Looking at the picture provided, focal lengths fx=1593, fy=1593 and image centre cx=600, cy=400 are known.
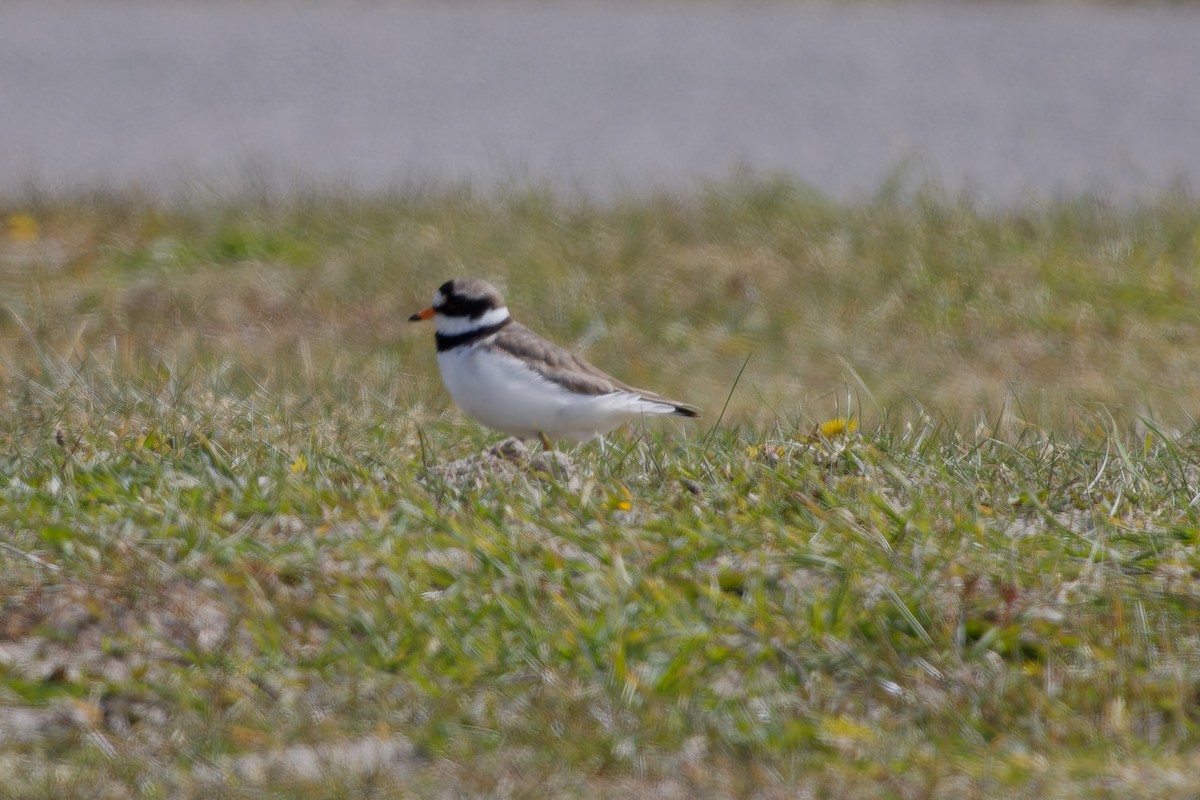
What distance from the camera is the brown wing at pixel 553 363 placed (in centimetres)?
550

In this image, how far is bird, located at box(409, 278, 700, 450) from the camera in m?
5.36

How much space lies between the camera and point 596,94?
12445 millimetres

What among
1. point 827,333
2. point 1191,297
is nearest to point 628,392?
point 827,333

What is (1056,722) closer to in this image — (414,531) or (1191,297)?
(414,531)

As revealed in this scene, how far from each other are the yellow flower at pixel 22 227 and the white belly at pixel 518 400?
4511 millimetres

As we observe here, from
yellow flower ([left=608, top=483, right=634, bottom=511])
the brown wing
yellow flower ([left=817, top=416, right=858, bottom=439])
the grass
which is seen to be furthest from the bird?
yellow flower ([left=608, top=483, right=634, bottom=511])

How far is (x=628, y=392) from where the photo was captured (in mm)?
5680

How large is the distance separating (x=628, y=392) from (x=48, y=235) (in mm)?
4885

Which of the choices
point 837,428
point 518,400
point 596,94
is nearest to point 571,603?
point 518,400

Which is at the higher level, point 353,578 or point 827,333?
point 353,578

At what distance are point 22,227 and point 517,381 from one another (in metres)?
4.99

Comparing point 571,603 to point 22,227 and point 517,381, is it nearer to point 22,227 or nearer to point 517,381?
point 517,381

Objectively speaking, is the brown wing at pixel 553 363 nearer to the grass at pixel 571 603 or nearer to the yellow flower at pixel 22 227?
the grass at pixel 571 603

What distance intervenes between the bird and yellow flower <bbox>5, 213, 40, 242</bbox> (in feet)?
13.9
